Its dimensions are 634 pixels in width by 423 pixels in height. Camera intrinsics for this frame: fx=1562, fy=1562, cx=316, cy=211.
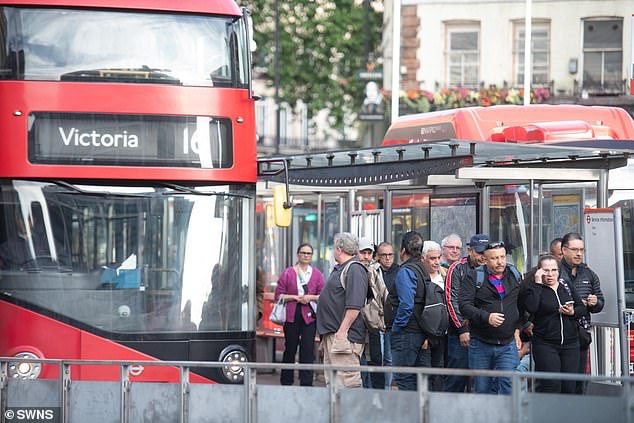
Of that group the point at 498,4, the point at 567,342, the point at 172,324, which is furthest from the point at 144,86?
the point at 498,4

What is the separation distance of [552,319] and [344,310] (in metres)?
1.82

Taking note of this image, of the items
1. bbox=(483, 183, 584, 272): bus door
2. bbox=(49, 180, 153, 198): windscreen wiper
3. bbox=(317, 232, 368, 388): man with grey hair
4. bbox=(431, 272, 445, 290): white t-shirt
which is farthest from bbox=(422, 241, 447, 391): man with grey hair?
bbox=(49, 180, 153, 198): windscreen wiper

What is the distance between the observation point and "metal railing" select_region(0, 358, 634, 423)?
370 inches

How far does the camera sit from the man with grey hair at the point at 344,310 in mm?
13102

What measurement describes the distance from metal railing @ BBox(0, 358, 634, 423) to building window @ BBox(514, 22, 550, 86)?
87.9 feet

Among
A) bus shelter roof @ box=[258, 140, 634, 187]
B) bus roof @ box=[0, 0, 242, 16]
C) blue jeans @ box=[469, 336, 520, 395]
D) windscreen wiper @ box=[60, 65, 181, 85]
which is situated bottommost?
blue jeans @ box=[469, 336, 520, 395]

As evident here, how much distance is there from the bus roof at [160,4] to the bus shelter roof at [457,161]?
4.62ft

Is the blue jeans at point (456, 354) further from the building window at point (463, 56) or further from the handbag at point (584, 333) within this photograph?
the building window at point (463, 56)

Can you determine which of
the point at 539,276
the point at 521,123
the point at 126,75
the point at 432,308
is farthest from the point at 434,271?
the point at 521,123

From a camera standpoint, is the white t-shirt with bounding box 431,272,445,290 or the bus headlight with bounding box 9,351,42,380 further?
the white t-shirt with bounding box 431,272,445,290

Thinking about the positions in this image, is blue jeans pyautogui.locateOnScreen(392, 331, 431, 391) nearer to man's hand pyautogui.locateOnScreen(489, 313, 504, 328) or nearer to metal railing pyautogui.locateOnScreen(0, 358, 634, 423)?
man's hand pyautogui.locateOnScreen(489, 313, 504, 328)

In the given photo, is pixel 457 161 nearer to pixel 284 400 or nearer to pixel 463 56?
pixel 284 400

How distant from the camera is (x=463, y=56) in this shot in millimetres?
38781

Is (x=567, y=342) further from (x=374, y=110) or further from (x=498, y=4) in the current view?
(x=498, y=4)
